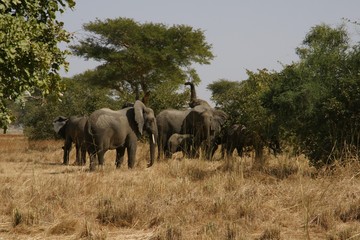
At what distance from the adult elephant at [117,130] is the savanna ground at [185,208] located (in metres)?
3.33

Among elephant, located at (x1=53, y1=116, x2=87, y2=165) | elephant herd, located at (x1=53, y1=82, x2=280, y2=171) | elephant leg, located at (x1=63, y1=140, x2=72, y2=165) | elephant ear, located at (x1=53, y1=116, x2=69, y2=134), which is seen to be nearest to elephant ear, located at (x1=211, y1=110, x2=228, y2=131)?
elephant herd, located at (x1=53, y1=82, x2=280, y2=171)

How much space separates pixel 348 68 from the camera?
1112cm

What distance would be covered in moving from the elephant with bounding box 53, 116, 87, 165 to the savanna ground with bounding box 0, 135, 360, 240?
6.09 m

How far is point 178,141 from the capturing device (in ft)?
55.3

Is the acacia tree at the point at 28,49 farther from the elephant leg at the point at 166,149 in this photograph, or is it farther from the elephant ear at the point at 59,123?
the elephant ear at the point at 59,123

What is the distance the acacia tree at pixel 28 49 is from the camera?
6.05m

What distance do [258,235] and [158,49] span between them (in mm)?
24374

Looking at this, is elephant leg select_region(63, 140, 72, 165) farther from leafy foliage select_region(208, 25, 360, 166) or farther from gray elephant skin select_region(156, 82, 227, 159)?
leafy foliage select_region(208, 25, 360, 166)

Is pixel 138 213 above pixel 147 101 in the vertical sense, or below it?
below

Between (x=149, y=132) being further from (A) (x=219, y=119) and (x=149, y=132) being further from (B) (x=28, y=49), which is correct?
(B) (x=28, y=49)

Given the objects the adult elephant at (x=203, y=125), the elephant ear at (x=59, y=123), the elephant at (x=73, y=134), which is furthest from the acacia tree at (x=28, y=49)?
the elephant ear at (x=59, y=123)

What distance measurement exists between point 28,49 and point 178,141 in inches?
425

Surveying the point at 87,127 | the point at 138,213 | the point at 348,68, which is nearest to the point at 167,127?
the point at 87,127

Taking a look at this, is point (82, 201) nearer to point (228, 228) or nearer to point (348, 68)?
point (228, 228)
